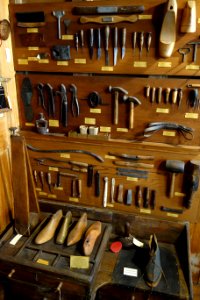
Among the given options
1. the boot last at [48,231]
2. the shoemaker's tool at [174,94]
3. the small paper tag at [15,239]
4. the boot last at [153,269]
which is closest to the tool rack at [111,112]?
the shoemaker's tool at [174,94]

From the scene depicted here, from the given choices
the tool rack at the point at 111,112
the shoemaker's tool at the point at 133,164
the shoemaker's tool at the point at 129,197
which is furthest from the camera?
the shoemaker's tool at the point at 129,197

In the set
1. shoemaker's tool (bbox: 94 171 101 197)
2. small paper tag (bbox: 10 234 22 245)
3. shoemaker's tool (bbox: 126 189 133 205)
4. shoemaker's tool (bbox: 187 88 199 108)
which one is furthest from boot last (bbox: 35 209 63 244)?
shoemaker's tool (bbox: 187 88 199 108)

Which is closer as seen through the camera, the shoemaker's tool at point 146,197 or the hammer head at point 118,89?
the hammer head at point 118,89

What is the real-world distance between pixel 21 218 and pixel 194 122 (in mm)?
1511

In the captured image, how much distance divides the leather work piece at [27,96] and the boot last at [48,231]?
2.77 feet

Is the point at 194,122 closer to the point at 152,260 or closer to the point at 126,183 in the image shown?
the point at 126,183

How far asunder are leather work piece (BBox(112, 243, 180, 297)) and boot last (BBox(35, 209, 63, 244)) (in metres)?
0.56

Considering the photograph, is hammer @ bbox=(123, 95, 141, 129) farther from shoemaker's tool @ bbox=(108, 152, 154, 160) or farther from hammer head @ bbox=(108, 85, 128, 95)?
shoemaker's tool @ bbox=(108, 152, 154, 160)

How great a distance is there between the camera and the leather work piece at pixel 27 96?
1.92 metres

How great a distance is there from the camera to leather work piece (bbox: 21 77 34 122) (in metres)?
1.92

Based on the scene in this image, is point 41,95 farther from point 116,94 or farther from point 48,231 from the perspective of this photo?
point 48,231

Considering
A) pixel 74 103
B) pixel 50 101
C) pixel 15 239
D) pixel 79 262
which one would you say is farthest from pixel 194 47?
pixel 15 239

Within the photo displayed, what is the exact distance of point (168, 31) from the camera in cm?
152

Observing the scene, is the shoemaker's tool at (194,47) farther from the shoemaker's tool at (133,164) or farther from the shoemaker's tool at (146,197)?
the shoemaker's tool at (146,197)
